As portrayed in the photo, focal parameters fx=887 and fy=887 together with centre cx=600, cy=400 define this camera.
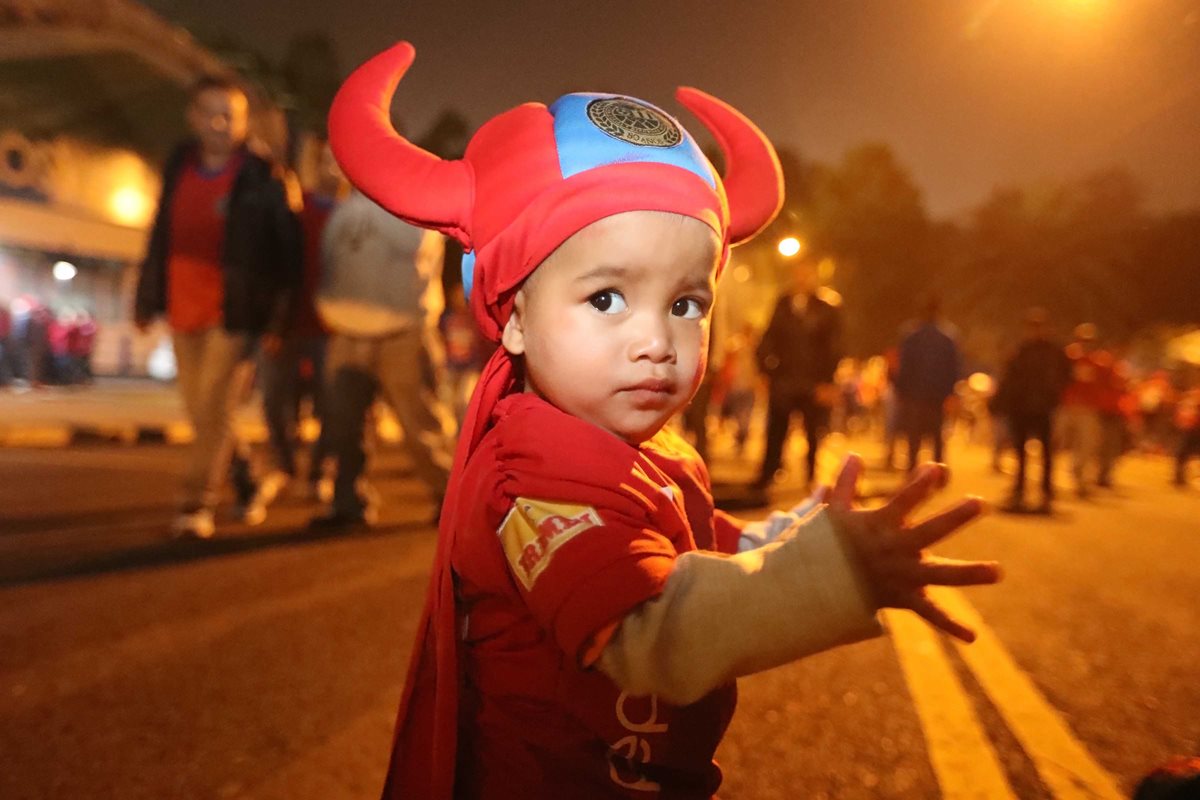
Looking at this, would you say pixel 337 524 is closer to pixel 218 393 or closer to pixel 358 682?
pixel 218 393

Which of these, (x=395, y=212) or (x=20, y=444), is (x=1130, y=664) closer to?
(x=395, y=212)

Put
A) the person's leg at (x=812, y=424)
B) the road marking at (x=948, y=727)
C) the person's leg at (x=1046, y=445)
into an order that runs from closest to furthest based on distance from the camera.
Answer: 1. the road marking at (x=948, y=727)
2. the person's leg at (x=812, y=424)
3. the person's leg at (x=1046, y=445)

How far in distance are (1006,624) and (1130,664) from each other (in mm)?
531

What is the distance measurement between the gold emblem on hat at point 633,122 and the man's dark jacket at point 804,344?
247 inches

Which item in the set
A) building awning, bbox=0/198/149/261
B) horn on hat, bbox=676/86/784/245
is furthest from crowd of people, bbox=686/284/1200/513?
building awning, bbox=0/198/149/261

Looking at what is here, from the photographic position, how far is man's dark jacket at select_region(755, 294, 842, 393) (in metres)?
7.52

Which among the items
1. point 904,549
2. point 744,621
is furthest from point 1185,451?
point 744,621

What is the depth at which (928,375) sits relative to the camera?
9.05m

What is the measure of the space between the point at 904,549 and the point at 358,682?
199 centimetres

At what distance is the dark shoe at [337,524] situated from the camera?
493 centimetres

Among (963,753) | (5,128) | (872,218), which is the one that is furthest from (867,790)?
(872,218)

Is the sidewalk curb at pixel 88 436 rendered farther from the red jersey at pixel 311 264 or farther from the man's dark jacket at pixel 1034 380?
the man's dark jacket at pixel 1034 380

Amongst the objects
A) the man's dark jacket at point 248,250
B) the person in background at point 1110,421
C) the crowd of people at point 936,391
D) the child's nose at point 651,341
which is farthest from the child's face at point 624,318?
the person in background at point 1110,421

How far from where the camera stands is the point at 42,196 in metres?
19.3
